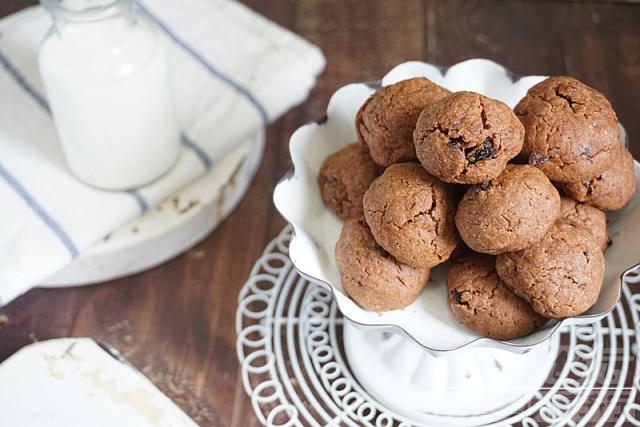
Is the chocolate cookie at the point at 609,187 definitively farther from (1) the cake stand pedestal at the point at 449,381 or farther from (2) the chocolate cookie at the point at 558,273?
(1) the cake stand pedestal at the point at 449,381

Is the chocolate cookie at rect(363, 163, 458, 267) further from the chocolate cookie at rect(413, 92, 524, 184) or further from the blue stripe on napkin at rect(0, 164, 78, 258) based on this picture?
the blue stripe on napkin at rect(0, 164, 78, 258)

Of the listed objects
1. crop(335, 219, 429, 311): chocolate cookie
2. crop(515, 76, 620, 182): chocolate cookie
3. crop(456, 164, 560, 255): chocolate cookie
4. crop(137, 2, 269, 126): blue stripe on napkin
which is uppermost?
crop(515, 76, 620, 182): chocolate cookie

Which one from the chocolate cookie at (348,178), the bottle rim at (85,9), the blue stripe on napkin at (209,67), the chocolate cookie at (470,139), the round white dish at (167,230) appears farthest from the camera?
the blue stripe on napkin at (209,67)

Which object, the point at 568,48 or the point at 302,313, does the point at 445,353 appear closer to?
the point at 302,313

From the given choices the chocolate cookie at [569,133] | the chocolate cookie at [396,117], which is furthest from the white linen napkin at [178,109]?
the chocolate cookie at [569,133]

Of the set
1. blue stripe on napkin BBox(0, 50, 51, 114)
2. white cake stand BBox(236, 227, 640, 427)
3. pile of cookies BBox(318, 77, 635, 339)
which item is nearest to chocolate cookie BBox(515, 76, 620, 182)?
pile of cookies BBox(318, 77, 635, 339)

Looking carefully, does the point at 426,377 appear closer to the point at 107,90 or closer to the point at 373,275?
the point at 373,275
